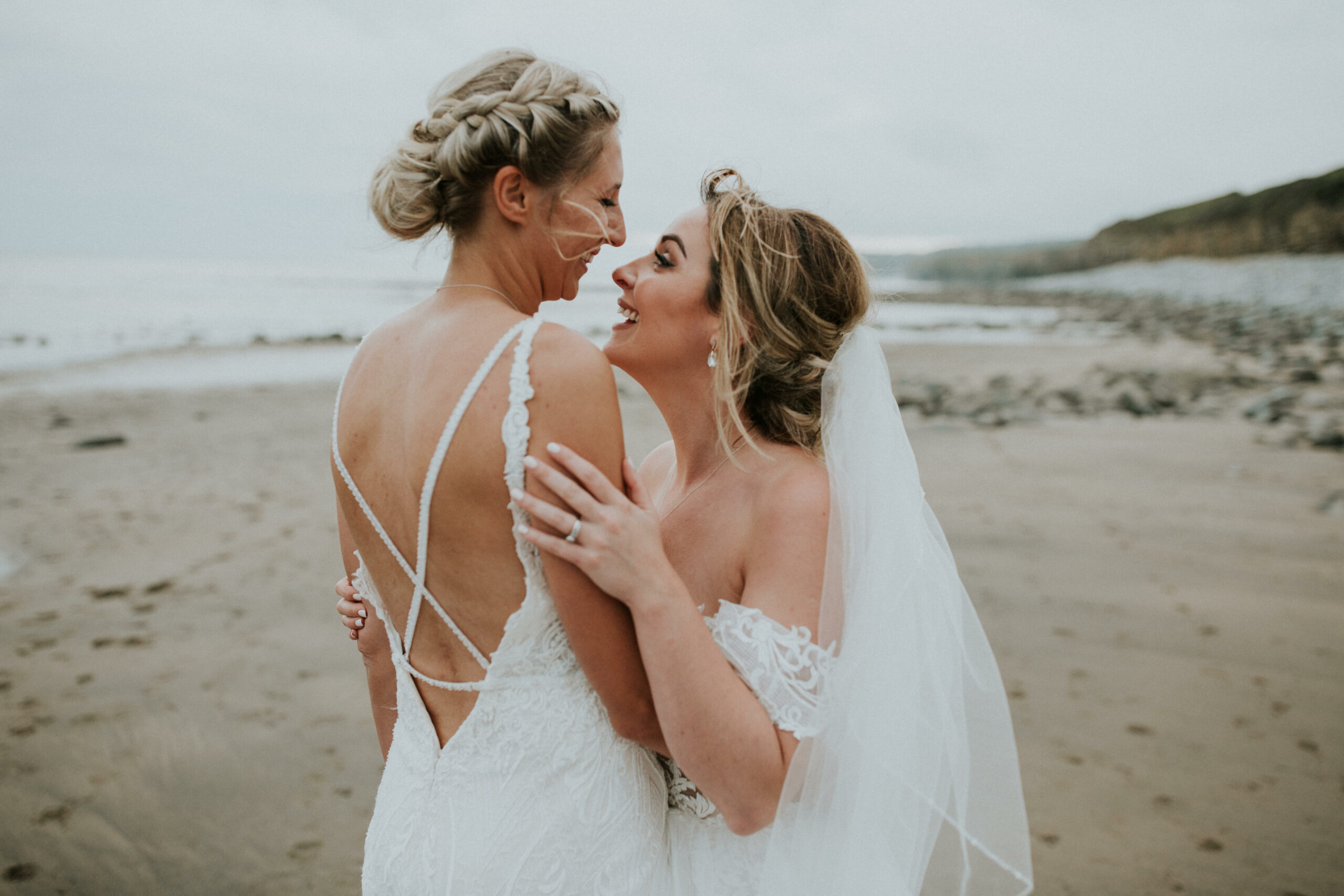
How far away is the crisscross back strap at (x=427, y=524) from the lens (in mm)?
1549

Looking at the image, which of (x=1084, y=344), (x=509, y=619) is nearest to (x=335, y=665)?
(x=509, y=619)

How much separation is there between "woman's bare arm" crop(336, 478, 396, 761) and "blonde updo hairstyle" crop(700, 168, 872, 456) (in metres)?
1.02

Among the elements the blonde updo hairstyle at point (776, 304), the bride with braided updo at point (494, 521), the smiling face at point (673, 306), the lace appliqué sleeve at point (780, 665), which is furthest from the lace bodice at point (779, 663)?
the smiling face at point (673, 306)

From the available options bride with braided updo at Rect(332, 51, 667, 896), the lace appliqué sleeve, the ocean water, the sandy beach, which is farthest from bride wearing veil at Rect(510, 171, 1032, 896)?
the sandy beach

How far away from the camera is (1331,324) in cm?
1997

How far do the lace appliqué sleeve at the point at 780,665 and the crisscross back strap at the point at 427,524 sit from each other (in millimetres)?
565

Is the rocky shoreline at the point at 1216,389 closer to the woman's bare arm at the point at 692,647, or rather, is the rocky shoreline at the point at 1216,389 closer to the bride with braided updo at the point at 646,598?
the bride with braided updo at the point at 646,598

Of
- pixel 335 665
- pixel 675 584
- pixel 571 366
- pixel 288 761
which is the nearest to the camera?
pixel 571 366

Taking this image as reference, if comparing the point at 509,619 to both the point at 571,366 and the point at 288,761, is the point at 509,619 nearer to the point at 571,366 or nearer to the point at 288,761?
the point at 571,366

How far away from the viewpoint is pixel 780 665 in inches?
73.6

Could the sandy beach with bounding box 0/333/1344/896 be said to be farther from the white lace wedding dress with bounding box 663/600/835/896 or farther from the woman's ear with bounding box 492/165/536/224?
the woman's ear with bounding box 492/165/536/224

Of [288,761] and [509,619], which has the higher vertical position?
[509,619]

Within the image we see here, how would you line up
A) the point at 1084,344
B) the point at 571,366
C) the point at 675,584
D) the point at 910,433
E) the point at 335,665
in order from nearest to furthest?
the point at 571,366 → the point at 675,584 → the point at 335,665 → the point at 910,433 → the point at 1084,344

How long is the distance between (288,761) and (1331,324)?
24206 millimetres
